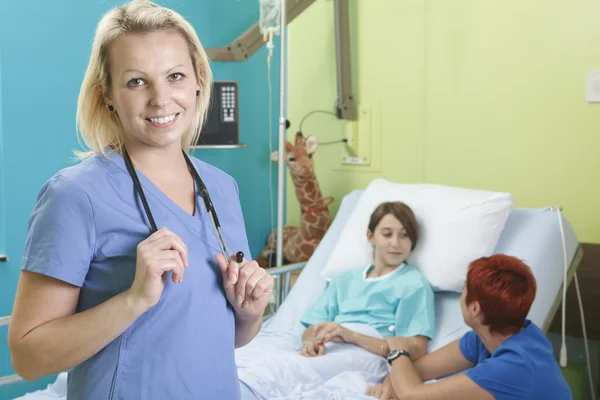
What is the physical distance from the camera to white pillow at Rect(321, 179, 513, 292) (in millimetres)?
2309

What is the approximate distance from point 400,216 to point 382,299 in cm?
30

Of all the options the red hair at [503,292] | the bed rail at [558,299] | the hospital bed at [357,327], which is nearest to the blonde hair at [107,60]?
the hospital bed at [357,327]

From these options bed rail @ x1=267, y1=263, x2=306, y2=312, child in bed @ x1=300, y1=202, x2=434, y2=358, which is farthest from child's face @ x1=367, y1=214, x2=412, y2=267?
bed rail @ x1=267, y1=263, x2=306, y2=312

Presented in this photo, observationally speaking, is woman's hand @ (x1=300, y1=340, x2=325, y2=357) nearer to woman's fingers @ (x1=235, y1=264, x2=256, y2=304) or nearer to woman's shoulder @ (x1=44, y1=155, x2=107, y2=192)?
woman's fingers @ (x1=235, y1=264, x2=256, y2=304)

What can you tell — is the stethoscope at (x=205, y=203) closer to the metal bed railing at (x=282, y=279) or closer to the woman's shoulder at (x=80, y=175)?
the woman's shoulder at (x=80, y=175)

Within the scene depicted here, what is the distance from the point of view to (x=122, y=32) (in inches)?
38.5

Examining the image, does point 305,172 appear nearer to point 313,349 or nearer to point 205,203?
point 313,349

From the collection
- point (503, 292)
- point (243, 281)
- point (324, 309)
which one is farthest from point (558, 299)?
point (243, 281)

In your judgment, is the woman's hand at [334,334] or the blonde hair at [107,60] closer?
the blonde hair at [107,60]

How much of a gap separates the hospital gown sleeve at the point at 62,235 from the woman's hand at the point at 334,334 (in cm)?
135

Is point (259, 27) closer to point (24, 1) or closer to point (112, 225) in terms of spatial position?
point (24, 1)

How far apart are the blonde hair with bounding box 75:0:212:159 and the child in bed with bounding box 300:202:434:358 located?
1.28 metres

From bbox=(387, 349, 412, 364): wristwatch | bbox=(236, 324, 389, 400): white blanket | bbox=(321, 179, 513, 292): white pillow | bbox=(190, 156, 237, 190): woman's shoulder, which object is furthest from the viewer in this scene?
bbox=(321, 179, 513, 292): white pillow

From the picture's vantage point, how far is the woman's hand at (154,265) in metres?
0.86
